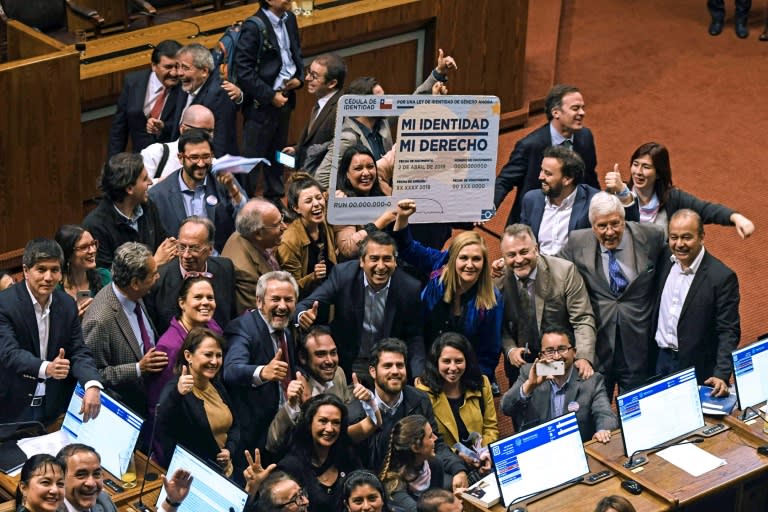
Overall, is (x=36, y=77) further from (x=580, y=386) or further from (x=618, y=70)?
(x=618, y=70)

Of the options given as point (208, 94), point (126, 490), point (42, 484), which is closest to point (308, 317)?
point (126, 490)

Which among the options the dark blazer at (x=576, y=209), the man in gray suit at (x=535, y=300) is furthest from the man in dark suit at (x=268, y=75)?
the man in gray suit at (x=535, y=300)

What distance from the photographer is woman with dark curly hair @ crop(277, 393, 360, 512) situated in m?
6.04

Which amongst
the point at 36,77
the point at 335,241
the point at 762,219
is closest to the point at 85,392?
the point at 335,241

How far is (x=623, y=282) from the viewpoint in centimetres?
703

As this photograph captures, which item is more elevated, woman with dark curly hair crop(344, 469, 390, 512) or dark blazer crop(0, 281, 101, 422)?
dark blazer crop(0, 281, 101, 422)

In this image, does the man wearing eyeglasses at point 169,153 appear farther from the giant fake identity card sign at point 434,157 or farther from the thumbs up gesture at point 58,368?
the thumbs up gesture at point 58,368

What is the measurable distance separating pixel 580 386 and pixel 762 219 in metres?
3.26

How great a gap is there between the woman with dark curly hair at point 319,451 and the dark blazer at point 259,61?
290 centimetres

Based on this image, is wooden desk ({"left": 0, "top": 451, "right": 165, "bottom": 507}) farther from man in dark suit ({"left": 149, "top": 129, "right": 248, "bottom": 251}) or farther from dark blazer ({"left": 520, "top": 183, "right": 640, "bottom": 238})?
dark blazer ({"left": 520, "top": 183, "right": 640, "bottom": 238})

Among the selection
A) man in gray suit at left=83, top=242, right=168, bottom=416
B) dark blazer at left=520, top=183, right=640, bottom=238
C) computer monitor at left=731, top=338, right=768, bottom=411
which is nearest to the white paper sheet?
computer monitor at left=731, top=338, right=768, bottom=411

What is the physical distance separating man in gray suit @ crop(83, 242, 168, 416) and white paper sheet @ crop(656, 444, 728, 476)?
6.97 ft

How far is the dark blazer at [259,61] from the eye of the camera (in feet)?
27.9

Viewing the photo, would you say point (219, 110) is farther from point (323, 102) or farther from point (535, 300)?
point (535, 300)
